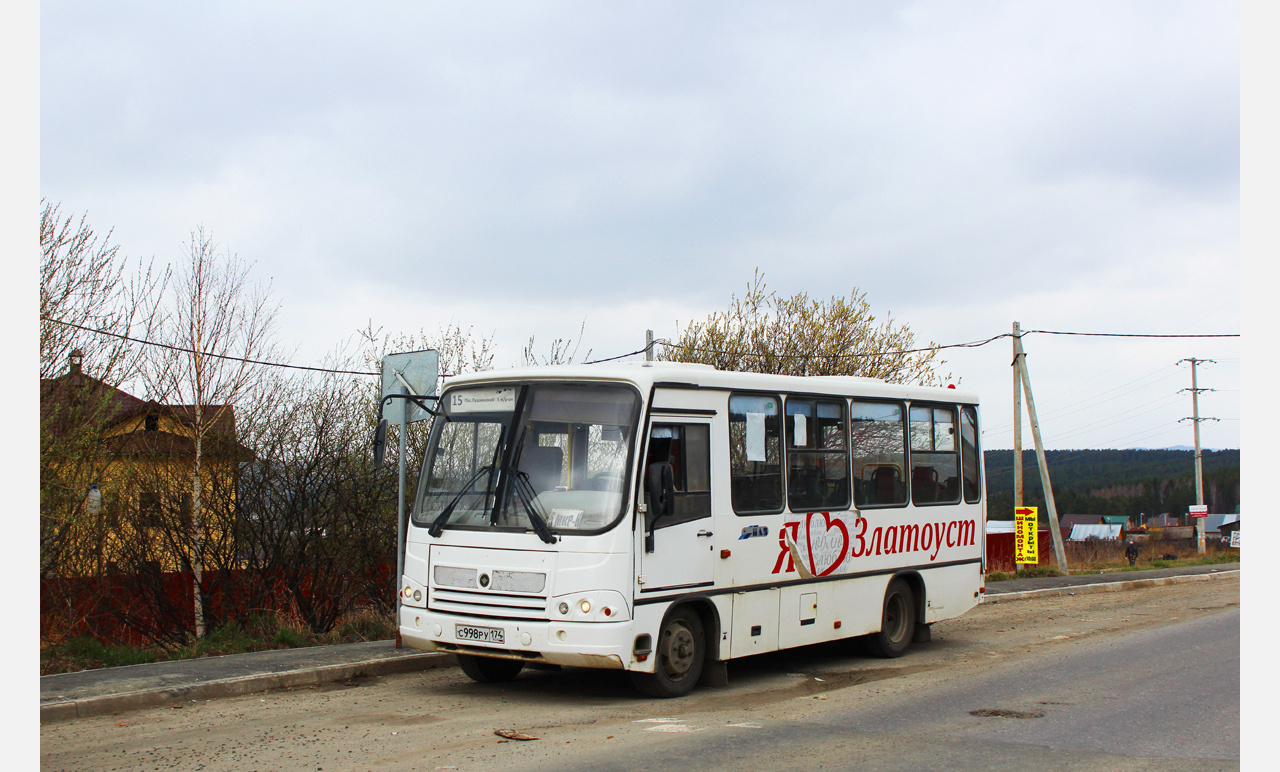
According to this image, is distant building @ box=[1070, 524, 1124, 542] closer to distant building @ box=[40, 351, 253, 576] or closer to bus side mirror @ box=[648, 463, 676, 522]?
distant building @ box=[40, 351, 253, 576]

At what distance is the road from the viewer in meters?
7.08

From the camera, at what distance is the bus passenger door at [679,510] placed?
9.08 meters

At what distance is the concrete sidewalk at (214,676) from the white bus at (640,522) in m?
1.16

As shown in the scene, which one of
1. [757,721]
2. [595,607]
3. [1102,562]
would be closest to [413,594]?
[595,607]

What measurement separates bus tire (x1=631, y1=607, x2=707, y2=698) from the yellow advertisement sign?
18.2m

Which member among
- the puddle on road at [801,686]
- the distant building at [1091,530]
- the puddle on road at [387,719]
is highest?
the puddle on road at [387,719]

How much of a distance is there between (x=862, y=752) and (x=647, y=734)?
149 cm

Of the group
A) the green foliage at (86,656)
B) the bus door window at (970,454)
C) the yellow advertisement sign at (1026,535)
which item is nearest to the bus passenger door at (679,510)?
the bus door window at (970,454)

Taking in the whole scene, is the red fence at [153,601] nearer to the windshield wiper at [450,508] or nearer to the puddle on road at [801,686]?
the windshield wiper at [450,508]

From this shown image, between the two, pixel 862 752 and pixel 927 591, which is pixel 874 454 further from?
pixel 862 752

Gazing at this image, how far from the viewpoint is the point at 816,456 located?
1101 cm

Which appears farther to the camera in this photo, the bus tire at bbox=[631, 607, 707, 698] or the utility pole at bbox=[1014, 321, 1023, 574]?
the utility pole at bbox=[1014, 321, 1023, 574]

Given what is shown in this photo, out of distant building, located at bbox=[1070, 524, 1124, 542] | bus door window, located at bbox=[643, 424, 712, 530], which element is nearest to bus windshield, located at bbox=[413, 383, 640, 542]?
bus door window, located at bbox=[643, 424, 712, 530]

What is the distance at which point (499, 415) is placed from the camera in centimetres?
961
